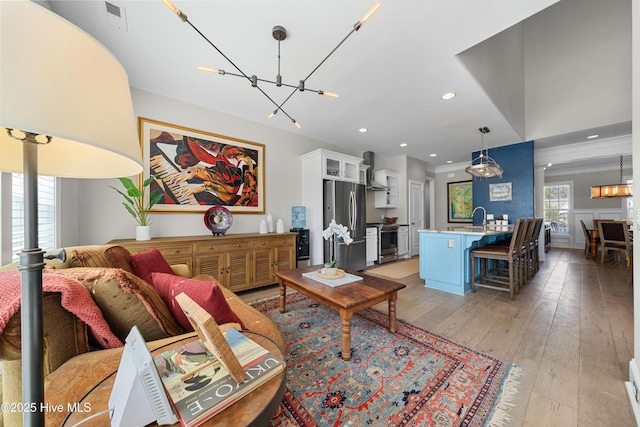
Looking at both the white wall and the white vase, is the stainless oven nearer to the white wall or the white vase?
the white wall

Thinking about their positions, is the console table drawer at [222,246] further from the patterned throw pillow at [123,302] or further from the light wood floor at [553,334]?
the patterned throw pillow at [123,302]

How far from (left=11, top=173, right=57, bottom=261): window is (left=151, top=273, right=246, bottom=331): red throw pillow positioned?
3.07 feet

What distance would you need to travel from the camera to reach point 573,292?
310 cm

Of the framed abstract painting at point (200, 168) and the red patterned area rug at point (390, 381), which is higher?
the framed abstract painting at point (200, 168)

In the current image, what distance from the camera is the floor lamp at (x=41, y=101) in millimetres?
353

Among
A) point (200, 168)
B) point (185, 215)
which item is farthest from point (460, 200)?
point (185, 215)

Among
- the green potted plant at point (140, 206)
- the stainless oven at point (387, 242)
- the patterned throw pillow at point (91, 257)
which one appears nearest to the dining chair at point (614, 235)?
the stainless oven at point (387, 242)

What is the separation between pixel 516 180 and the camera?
4.78 m

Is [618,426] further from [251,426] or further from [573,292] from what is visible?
[573,292]

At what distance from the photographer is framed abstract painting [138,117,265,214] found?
116 inches

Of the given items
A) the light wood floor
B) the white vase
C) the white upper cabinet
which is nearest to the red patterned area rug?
the light wood floor

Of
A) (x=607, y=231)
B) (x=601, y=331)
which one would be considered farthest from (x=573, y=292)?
(x=607, y=231)

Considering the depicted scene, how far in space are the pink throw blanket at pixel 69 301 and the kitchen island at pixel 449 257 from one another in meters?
3.52

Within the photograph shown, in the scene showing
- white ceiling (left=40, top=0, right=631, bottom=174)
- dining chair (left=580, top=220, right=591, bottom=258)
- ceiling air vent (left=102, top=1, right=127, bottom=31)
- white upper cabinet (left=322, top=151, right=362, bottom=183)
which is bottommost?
dining chair (left=580, top=220, right=591, bottom=258)
